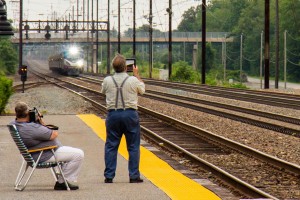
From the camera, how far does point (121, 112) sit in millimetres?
13039

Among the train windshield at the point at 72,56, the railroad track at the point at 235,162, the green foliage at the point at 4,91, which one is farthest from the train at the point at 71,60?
the railroad track at the point at 235,162

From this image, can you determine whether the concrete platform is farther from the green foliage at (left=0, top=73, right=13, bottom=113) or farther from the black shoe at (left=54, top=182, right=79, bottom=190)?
the green foliage at (left=0, top=73, right=13, bottom=113)

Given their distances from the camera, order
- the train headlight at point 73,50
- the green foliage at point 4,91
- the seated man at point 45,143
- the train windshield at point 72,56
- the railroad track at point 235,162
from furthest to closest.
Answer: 1. the train headlight at point 73,50
2. the train windshield at point 72,56
3. the green foliage at point 4,91
4. the railroad track at point 235,162
5. the seated man at point 45,143

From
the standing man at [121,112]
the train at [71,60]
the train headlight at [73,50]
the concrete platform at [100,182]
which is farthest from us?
the train headlight at [73,50]

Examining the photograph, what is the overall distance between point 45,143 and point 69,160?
0.40 meters

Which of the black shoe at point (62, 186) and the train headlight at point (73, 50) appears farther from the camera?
the train headlight at point (73, 50)

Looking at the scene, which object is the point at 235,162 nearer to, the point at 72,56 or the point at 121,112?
the point at 121,112

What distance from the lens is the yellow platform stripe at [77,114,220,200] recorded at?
479 inches

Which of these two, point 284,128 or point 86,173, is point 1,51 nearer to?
point 284,128

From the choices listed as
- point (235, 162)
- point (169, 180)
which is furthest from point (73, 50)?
point (169, 180)

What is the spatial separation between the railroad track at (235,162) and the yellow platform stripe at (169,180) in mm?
608

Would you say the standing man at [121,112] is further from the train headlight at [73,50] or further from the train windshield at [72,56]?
the train headlight at [73,50]

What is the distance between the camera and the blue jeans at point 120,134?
13.1 meters

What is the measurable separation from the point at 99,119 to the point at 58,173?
1526 cm
